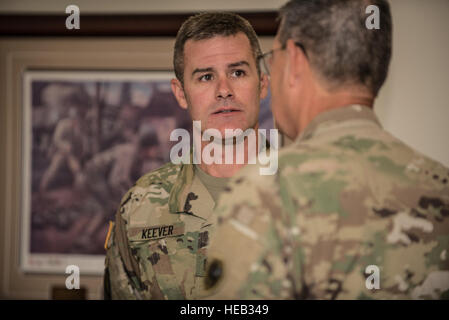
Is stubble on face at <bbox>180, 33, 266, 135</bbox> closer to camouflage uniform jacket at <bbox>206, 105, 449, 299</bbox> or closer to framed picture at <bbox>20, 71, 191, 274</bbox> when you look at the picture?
framed picture at <bbox>20, 71, 191, 274</bbox>

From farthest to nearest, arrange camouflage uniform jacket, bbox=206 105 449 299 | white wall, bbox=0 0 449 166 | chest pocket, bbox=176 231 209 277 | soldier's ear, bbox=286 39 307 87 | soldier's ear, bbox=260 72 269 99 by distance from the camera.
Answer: white wall, bbox=0 0 449 166 < soldier's ear, bbox=260 72 269 99 < chest pocket, bbox=176 231 209 277 < soldier's ear, bbox=286 39 307 87 < camouflage uniform jacket, bbox=206 105 449 299

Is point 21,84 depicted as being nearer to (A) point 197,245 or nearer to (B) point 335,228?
(A) point 197,245

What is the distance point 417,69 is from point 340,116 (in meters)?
0.89

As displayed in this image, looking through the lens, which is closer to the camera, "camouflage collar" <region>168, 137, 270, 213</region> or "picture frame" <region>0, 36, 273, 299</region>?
"camouflage collar" <region>168, 137, 270, 213</region>

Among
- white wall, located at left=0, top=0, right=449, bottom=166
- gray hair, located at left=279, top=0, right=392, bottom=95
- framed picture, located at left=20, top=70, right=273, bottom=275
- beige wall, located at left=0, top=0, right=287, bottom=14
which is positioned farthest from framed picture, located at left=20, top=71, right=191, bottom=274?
gray hair, located at left=279, top=0, right=392, bottom=95

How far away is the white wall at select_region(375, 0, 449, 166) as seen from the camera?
1.32 m

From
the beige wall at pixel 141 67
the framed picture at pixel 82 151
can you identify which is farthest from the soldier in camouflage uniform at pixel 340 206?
the framed picture at pixel 82 151

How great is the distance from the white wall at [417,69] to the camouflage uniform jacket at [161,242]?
2.37ft

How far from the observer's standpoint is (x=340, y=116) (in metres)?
0.60

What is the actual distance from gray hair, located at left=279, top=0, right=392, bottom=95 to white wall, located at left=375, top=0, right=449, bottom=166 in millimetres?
746

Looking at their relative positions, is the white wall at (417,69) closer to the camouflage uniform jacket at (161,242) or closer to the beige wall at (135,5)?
the beige wall at (135,5)

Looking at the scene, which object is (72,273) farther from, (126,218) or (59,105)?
(59,105)

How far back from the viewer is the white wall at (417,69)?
132cm

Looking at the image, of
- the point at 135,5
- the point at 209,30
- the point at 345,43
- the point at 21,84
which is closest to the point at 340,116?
the point at 345,43
